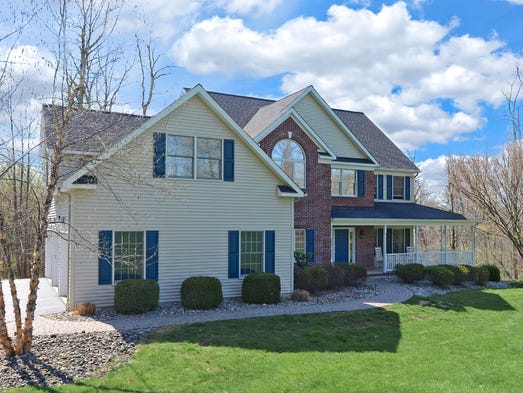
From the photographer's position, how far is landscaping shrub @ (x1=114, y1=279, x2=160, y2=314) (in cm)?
1170

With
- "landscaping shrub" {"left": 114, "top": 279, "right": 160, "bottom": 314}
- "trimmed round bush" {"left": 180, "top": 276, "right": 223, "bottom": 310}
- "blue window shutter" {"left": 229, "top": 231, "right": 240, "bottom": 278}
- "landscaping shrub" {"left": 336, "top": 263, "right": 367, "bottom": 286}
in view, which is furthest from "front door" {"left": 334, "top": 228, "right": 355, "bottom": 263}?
"landscaping shrub" {"left": 114, "top": 279, "right": 160, "bottom": 314}

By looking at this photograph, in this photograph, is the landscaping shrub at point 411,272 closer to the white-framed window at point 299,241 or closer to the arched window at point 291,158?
the white-framed window at point 299,241

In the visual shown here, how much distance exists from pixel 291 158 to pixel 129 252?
28.7 ft

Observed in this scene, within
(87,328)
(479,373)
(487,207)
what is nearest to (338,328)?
(479,373)

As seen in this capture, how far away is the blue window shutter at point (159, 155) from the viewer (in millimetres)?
13352

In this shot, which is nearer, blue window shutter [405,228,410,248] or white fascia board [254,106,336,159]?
white fascia board [254,106,336,159]

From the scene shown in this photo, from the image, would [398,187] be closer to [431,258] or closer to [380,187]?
[380,187]

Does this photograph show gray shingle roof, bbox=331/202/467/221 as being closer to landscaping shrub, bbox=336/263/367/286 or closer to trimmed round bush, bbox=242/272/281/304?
landscaping shrub, bbox=336/263/367/286

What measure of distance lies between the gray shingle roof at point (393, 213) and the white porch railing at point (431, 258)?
1.78 m

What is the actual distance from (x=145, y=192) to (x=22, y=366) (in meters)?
6.42

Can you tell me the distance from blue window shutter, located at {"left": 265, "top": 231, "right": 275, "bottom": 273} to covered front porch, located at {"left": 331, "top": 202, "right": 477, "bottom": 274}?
17.8 feet

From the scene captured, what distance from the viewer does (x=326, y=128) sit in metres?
22.0

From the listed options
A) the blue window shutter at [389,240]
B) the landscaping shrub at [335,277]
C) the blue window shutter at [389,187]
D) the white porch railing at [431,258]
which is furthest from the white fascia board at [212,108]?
the blue window shutter at [389,187]

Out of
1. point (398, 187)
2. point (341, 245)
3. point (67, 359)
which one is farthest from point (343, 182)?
point (67, 359)
